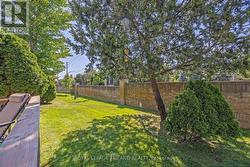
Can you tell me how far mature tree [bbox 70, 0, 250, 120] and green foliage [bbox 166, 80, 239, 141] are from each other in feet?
4.96

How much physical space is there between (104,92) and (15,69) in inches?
434

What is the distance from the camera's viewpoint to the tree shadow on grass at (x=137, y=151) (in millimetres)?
3646

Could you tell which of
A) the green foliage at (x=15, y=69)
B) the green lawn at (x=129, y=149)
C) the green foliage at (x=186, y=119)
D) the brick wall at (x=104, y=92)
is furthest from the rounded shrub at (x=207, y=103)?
the brick wall at (x=104, y=92)

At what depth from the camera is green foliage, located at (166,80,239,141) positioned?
14.5 feet

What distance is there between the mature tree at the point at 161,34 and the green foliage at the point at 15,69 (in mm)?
2209

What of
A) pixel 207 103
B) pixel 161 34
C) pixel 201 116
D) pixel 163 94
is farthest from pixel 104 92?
pixel 201 116

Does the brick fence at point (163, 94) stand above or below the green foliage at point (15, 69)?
below

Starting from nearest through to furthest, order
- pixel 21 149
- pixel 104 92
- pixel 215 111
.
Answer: pixel 21 149 < pixel 215 111 < pixel 104 92

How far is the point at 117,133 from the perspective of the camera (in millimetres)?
5434

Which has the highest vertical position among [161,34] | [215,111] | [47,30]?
[47,30]

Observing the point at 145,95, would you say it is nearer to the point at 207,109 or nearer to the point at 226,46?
the point at 226,46

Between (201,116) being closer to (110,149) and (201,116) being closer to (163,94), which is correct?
(110,149)

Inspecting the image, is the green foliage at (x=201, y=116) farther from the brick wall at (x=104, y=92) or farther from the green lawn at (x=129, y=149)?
the brick wall at (x=104, y=92)

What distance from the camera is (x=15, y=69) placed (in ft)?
24.4
